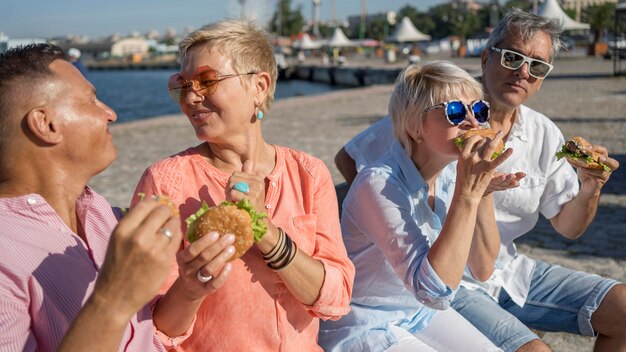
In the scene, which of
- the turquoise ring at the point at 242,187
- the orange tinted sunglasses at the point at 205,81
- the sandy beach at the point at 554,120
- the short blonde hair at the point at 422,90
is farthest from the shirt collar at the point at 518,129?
the turquoise ring at the point at 242,187

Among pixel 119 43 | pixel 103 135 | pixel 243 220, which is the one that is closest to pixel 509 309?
pixel 243 220

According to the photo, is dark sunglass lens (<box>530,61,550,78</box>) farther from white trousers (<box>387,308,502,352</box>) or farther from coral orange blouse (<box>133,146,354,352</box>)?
coral orange blouse (<box>133,146,354,352</box>)

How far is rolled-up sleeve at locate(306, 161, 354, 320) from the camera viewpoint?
235 cm

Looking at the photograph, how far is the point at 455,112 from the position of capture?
2832 millimetres

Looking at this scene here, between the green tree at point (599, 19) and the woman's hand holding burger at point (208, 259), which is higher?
the woman's hand holding burger at point (208, 259)

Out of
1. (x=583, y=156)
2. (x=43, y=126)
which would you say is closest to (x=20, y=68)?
(x=43, y=126)

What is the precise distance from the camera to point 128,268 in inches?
58.1

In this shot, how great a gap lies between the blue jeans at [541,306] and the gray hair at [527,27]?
51.0 inches

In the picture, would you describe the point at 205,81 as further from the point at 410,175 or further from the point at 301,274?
the point at 410,175

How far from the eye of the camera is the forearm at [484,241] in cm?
298

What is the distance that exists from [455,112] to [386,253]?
0.69m

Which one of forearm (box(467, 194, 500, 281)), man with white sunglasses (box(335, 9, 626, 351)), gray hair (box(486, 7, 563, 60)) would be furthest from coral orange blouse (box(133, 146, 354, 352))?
gray hair (box(486, 7, 563, 60))

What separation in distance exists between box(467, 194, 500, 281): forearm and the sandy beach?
61.9 inches

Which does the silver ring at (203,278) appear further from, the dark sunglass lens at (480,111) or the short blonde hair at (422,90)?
the dark sunglass lens at (480,111)
